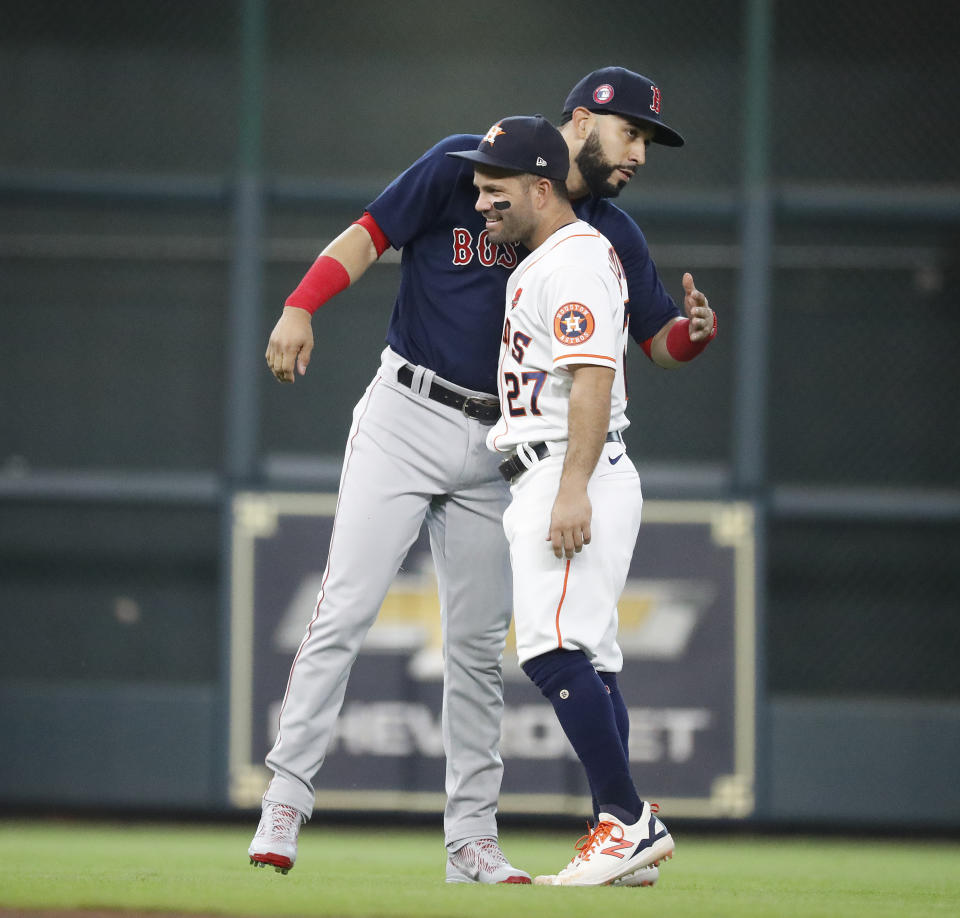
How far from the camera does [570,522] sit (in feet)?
8.43

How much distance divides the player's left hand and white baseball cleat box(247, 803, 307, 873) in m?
1.19

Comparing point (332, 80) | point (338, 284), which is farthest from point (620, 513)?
point (332, 80)

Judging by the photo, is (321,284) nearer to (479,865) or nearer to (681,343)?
(681,343)

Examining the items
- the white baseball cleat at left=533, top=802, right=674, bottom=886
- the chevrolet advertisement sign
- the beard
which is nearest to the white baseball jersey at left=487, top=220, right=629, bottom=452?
the beard

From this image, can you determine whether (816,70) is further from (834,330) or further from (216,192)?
(216,192)

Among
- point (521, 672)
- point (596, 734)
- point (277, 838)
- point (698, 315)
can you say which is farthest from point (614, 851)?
point (521, 672)

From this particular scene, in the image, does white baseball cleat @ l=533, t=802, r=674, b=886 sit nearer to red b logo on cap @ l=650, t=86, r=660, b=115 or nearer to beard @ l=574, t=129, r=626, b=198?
beard @ l=574, t=129, r=626, b=198

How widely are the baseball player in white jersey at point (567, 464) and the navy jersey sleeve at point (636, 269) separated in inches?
7.5

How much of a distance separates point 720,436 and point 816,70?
1.62 meters

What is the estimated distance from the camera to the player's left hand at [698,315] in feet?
9.11

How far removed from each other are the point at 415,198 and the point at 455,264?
Result: 0.15 metres

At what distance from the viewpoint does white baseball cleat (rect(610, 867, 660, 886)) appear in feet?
8.45

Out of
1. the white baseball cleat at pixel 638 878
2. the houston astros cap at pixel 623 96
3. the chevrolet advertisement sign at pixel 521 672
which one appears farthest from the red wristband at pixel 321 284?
the chevrolet advertisement sign at pixel 521 672

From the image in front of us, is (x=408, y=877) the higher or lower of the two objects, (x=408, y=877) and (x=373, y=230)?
the lower
